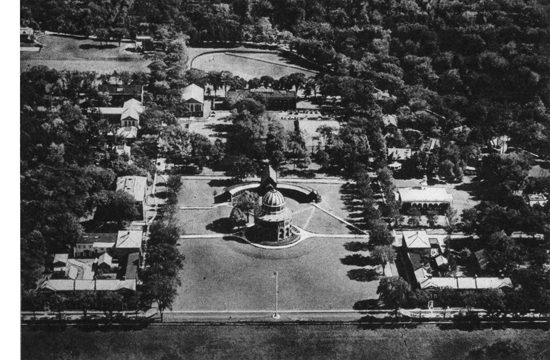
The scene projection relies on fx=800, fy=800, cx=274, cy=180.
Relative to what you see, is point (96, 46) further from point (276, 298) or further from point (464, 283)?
point (464, 283)

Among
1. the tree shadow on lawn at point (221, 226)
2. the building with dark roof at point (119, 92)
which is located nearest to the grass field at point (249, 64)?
the building with dark roof at point (119, 92)

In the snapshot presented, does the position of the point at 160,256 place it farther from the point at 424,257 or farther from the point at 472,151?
the point at 472,151

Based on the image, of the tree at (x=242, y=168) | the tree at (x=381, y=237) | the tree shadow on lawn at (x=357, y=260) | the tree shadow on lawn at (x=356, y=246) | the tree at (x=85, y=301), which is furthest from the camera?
the tree at (x=242, y=168)

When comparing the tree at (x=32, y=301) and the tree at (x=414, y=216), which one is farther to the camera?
the tree at (x=414, y=216)

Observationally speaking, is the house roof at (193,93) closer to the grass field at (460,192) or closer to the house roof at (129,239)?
→ the grass field at (460,192)

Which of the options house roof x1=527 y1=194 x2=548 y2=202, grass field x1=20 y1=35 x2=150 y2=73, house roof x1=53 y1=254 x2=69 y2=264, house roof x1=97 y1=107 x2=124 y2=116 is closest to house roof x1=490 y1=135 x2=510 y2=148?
house roof x1=527 y1=194 x2=548 y2=202

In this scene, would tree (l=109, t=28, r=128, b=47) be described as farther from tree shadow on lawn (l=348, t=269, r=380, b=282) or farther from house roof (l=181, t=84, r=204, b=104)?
tree shadow on lawn (l=348, t=269, r=380, b=282)
